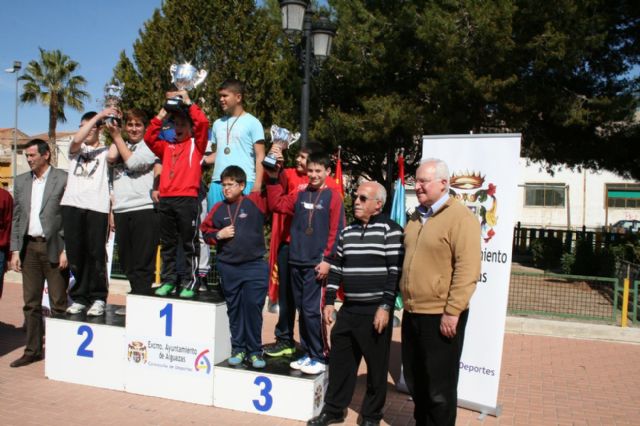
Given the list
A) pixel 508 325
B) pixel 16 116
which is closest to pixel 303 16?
pixel 508 325

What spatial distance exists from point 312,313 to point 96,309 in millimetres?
2416

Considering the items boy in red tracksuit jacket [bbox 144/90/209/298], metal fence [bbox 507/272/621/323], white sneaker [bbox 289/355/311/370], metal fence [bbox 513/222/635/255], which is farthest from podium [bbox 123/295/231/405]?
metal fence [bbox 513/222/635/255]

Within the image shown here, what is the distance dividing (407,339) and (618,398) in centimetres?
320

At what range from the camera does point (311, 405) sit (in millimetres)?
4586

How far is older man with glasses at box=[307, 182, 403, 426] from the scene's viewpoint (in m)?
4.29

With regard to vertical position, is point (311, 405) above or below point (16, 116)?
below

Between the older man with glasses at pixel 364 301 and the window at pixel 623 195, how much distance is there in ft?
137

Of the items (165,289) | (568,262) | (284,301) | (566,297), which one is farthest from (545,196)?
(165,289)

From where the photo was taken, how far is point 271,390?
4688 millimetres

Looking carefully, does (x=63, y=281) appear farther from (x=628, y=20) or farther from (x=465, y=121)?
(x=628, y=20)

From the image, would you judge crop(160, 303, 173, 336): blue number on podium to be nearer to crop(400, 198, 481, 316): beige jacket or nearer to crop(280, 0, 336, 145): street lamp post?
crop(400, 198, 481, 316): beige jacket

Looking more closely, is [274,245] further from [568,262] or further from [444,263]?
[568,262]

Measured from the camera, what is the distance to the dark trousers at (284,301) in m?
5.35

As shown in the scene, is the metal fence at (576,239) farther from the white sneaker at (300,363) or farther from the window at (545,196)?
the window at (545,196)
